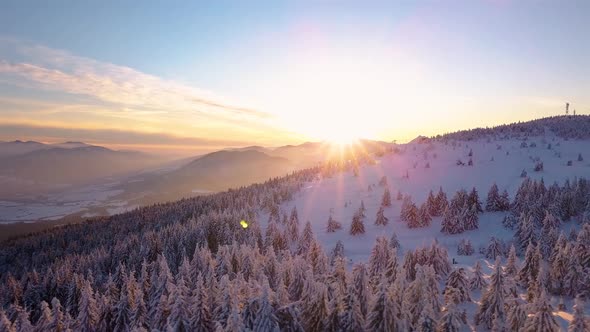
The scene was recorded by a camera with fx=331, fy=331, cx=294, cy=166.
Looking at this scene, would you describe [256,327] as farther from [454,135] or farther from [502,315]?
[454,135]

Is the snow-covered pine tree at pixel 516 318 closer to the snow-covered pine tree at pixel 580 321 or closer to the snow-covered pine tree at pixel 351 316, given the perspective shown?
the snow-covered pine tree at pixel 580 321

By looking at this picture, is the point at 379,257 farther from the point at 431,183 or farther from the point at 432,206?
the point at 431,183

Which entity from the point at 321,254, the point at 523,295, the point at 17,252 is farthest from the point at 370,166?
the point at 17,252

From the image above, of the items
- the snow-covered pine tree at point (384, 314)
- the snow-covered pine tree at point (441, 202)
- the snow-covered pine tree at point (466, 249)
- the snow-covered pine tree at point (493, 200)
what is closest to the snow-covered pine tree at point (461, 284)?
the snow-covered pine tree at point (384, 314)

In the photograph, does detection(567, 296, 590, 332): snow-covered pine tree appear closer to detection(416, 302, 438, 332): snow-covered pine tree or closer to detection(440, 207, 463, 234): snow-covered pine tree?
detection(416, 302, 438, 332): snow-covered pine tree

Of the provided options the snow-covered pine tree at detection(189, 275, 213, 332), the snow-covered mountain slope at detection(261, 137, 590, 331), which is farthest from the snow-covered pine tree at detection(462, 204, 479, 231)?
the snow-covered pine tree at detection(189, 275, 213, 332)

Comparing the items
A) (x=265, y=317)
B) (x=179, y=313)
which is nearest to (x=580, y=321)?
(x=265, y=317)

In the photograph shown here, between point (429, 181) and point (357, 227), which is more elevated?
point (429, 181)

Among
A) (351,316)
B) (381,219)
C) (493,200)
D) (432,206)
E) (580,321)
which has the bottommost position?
(381,219)

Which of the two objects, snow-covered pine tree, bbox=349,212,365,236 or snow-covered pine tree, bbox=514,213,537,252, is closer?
snow-covered pine tree, bbox=514,213,537,252

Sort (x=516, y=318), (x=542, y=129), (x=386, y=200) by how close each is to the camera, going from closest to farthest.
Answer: (x=516, y=318)
(x=386, y=200)
(x=542, y=129)
